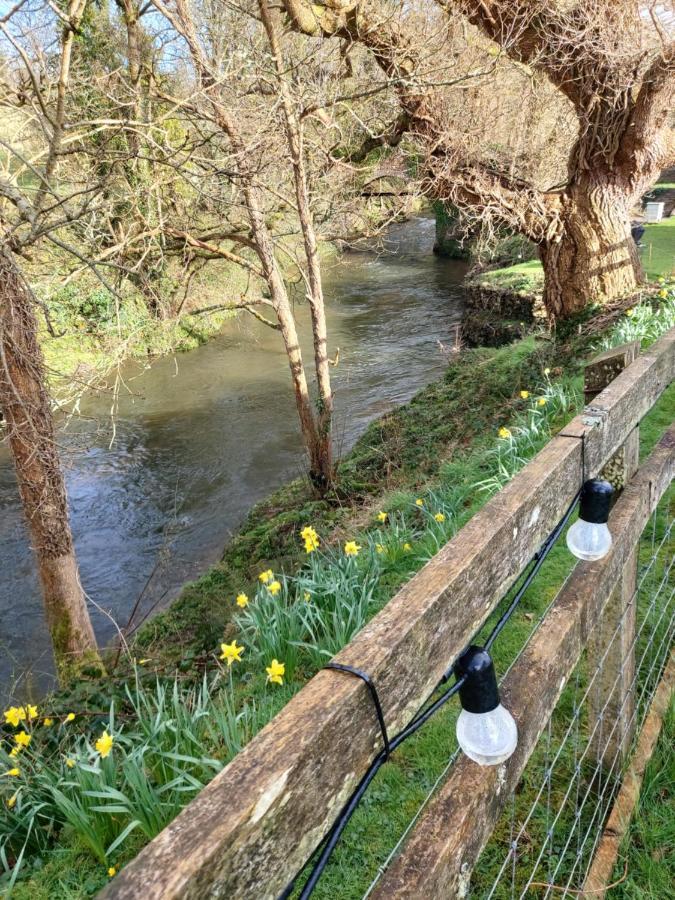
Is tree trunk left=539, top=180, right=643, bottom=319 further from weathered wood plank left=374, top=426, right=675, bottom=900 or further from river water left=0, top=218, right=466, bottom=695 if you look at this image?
weathered wood plank left=374, top=426, right=675, bottom=900

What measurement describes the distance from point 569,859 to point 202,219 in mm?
9938

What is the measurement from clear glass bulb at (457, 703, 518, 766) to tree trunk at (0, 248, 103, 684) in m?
4.18

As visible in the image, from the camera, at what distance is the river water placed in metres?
7.95

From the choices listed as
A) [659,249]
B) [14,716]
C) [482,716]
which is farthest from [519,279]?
[482,716]

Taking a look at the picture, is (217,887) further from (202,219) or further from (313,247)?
(202,219)

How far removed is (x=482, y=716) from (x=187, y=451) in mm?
11071

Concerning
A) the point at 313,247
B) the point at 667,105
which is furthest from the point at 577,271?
the point at 313,247

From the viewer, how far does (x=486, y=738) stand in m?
1.05

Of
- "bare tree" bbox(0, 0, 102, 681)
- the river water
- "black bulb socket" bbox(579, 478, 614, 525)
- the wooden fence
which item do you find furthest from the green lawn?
the wooden fence

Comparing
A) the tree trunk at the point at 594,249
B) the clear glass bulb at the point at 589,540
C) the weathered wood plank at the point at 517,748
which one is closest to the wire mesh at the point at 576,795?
the weathered wood plank at the point at 517,748

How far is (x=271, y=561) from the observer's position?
666 cm

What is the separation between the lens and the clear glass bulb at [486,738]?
1048 millimetres

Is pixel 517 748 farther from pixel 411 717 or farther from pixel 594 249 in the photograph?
pixel 594 249

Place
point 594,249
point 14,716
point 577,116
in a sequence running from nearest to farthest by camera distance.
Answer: point 14,716 < point 577,116 < point 594,249
